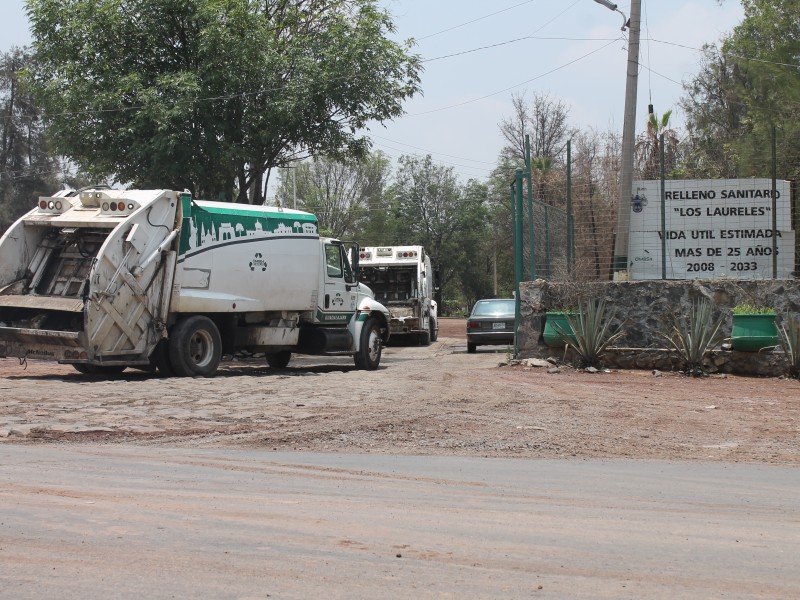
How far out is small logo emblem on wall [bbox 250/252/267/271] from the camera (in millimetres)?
17237

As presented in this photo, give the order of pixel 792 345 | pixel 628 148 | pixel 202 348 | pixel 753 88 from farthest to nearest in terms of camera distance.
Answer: pixel 753 88
pixel 628 148
pixel 202 348
pixel 792 345

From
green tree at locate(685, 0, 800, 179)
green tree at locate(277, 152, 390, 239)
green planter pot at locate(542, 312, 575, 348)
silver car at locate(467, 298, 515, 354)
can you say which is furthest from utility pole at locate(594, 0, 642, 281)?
green tree at locate(277, 152, 390, 239)

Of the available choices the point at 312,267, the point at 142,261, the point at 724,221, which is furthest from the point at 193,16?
the point at 724,221

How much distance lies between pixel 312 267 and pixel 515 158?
4333 centimetres

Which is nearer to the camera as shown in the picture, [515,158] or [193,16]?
[193,16]

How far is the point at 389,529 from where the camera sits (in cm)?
572

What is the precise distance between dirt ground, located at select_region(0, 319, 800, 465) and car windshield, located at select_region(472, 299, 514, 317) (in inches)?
381

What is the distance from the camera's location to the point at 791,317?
54.7ft

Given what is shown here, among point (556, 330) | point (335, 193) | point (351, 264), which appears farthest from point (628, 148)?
point (335, 193)

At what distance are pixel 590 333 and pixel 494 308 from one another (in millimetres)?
9337

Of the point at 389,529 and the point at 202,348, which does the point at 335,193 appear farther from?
the point at 389,529

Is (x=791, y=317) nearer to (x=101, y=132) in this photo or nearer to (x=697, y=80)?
(x=101, y=132)

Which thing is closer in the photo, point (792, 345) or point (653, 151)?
point (792, 345)

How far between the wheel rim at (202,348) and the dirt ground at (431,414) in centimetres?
78
